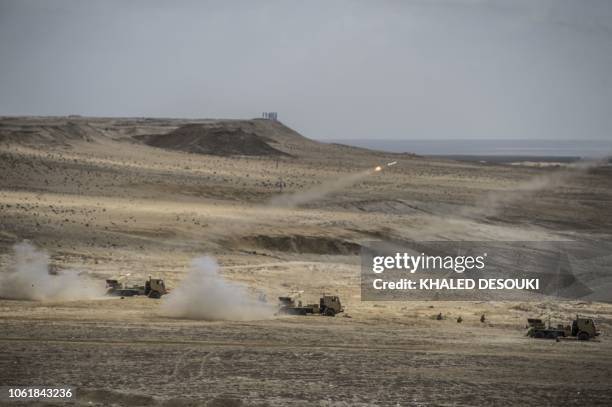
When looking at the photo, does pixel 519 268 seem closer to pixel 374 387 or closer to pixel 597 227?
pixel 597 227

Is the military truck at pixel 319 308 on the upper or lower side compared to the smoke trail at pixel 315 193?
lower

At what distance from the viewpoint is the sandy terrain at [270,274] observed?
877 inches

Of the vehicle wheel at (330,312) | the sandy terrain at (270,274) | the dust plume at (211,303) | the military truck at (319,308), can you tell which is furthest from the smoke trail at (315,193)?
the vehicle wheel at (330,312)

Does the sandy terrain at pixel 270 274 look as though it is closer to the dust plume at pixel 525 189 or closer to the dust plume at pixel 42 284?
the dust plume at pixel 525 189

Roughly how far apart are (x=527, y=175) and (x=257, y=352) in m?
69.7

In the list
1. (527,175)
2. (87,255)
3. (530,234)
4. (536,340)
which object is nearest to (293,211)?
(530,234)

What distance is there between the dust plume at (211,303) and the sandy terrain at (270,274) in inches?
29.4

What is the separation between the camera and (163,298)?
106 ft

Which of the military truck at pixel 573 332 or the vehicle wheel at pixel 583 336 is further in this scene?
the military truck at pixel 573 332

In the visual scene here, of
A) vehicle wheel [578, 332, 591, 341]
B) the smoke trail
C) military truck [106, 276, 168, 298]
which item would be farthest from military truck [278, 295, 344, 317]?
the smoke trail

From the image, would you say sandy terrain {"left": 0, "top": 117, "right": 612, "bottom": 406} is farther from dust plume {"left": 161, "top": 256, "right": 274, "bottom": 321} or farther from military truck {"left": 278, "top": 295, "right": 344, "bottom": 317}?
dust plume {"left": 161, "top": 256, "right": 274, "bottom": 321}

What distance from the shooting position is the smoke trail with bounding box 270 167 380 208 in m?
57.8

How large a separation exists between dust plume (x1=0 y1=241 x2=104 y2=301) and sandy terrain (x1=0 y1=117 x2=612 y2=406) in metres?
0.92

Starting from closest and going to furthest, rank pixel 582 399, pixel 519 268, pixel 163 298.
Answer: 1. pixel 582 399
2. pixel 163 298
3. pixel 519 268
